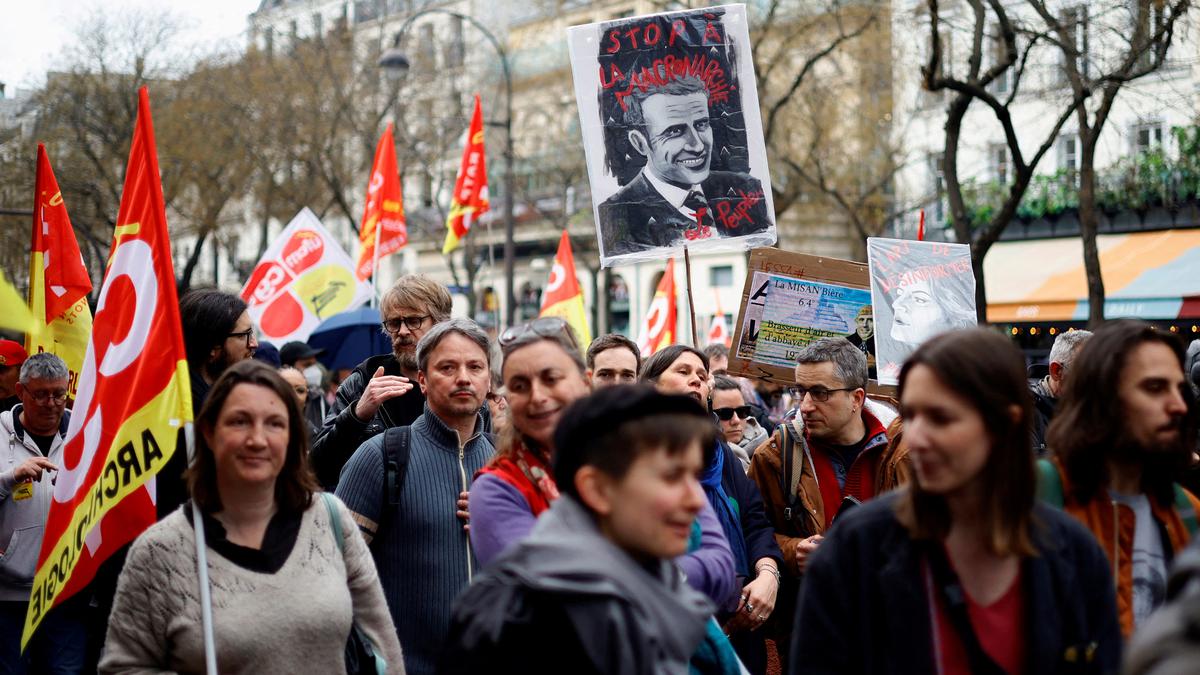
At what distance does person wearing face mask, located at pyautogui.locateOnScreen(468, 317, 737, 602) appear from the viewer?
10.9ft

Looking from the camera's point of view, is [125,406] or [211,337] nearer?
[125,406]

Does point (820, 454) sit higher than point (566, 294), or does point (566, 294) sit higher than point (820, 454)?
point (566, 294)

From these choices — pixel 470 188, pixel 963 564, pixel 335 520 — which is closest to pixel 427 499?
pixel 335 520

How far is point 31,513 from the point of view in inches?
249

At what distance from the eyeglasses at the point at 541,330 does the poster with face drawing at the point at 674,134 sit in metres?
2.99

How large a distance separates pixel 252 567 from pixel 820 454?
9.02 ft

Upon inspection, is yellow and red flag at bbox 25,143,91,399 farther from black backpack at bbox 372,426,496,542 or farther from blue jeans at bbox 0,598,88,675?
black backpack at bbox 372,426,496,542

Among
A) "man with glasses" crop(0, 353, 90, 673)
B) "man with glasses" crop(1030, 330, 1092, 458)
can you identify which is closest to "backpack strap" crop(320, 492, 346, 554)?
"man with glasses" crop(0, 353, 90, 673)

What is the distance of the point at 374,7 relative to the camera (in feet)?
149

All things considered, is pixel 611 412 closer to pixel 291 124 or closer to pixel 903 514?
pixel 903 514

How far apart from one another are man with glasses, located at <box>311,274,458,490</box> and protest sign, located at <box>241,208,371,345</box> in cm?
616

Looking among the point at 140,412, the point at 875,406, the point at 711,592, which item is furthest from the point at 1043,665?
the point at 875,406

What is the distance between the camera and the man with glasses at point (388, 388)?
5320mm

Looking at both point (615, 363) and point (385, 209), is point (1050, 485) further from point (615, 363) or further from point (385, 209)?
point (385, 209)
